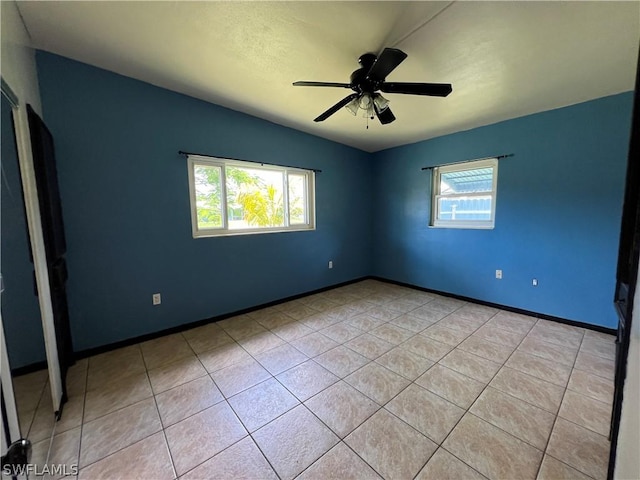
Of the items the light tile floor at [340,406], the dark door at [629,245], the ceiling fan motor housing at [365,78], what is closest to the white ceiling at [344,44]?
the ceiling fan motor housing at [365,78]

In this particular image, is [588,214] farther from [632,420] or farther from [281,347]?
[281,347]

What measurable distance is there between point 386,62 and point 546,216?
8.96 feet

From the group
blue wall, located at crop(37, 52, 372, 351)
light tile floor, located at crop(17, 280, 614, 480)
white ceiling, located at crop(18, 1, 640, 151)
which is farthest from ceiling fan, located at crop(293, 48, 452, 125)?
light tile floor, located at crop(17, 280, 614, 480)

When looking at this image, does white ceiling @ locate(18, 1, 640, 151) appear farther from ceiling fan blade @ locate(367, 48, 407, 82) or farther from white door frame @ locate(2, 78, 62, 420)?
white door frame @ locate(2, 78, 62, 420)

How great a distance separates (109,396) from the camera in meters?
1.68

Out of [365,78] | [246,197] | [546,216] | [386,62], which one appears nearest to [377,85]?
[365,78]

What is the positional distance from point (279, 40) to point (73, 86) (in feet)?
5.81

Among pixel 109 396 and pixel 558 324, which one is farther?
pixel 558 324

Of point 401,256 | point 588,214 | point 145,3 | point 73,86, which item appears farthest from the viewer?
point 401,256

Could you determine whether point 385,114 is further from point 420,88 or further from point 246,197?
point 246,197

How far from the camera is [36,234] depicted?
140 cm

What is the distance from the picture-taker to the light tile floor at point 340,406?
4.00 ft

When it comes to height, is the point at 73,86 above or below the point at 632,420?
above

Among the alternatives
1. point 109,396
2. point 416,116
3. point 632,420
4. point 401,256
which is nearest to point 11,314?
point 109,396
